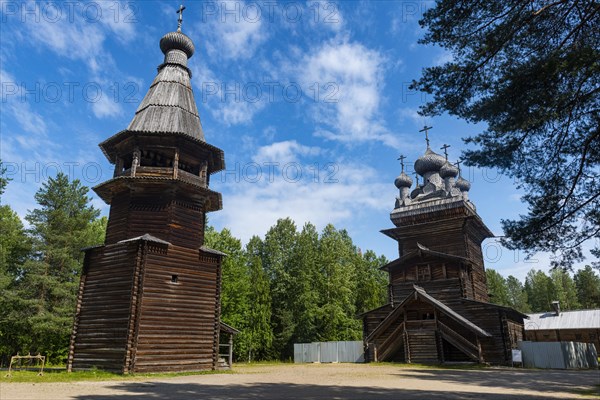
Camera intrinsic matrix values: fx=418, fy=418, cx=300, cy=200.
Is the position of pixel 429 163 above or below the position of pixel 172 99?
above

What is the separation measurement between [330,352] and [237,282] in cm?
1107

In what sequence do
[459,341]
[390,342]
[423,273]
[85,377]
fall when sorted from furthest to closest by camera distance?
[423,273], [390,342], [459,341], [85,377]

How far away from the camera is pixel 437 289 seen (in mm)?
30219

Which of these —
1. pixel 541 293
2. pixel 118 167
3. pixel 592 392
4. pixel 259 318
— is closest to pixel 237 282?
pixel 259 318

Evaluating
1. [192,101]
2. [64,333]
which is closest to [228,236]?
[64,333]

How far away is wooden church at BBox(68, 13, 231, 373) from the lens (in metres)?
19.2

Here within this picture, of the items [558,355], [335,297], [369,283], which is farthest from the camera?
[369,283]

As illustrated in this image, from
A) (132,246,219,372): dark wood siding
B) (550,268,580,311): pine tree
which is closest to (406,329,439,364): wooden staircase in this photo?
(132,246,219,372): dark wood siding

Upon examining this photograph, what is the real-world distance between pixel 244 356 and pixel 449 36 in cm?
3494

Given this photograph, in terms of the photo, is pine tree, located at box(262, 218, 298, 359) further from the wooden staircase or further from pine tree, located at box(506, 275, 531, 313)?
pine tree, located at box(506, 275, 531, 313)

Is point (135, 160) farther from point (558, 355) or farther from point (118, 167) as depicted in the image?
point (558, 355)

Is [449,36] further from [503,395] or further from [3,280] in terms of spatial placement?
[3,280]

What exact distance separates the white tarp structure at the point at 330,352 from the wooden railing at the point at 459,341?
329 inches

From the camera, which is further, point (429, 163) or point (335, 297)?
point (335, 297)
